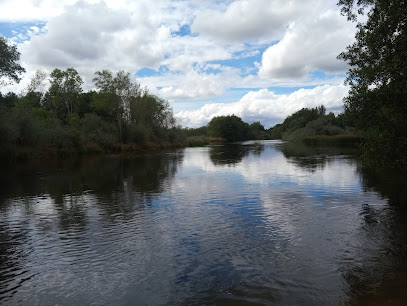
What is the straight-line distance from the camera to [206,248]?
8.50 meters

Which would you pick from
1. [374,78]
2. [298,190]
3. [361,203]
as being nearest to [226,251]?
[361,203]

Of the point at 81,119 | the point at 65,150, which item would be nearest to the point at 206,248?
the point at 65,150

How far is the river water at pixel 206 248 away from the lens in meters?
6.21

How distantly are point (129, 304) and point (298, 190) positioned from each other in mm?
12550

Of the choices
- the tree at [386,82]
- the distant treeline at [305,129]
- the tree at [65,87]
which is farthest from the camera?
the distant treeline at [305,129]

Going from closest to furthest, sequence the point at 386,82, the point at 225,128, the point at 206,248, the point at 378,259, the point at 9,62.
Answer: the point at 378,259 < the point at 206,248 < the point at 386,82 < the point at 9,62 < the point at 225,128

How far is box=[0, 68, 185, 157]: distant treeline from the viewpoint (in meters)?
39.7

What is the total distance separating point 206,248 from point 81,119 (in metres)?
58.6

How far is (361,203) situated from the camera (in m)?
13.4

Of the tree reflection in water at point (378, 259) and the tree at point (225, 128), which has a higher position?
the tree at point (225, 128)

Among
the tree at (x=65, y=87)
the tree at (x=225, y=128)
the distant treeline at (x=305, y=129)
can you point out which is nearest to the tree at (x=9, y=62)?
the tree at (x=65, y=87)

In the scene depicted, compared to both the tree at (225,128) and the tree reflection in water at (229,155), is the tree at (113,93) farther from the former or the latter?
the tree at (225,128)

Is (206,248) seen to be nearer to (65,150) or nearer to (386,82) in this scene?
(386,82)

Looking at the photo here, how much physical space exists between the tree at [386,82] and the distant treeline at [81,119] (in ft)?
111
